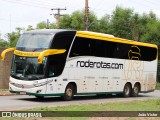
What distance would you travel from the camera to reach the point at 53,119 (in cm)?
1293

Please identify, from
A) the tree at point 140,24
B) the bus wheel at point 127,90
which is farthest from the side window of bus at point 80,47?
the tree at point 140,24

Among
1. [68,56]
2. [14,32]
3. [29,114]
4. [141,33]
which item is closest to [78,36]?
[68,56]

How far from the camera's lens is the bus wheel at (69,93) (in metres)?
22.2

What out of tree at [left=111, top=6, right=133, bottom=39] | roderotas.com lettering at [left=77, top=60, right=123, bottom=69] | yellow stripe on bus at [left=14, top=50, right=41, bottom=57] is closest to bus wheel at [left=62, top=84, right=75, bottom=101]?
roderotas.com lettering at [left=77, top=60, right=123, bottom=69]

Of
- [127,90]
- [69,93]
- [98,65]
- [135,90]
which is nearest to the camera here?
[69,93]

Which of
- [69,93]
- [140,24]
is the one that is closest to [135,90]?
[69,93]

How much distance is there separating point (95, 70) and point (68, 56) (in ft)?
9.82

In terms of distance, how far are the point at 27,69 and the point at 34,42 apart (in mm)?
1378

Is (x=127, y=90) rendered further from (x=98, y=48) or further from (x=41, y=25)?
(x=41, y=25)

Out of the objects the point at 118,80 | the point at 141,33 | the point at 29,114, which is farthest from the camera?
the point at 141,33

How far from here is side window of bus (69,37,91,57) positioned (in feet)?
72.3

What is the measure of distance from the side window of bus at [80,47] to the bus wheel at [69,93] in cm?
165

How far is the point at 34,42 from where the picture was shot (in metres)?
21.2

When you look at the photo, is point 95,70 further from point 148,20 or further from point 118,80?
point 148,20
